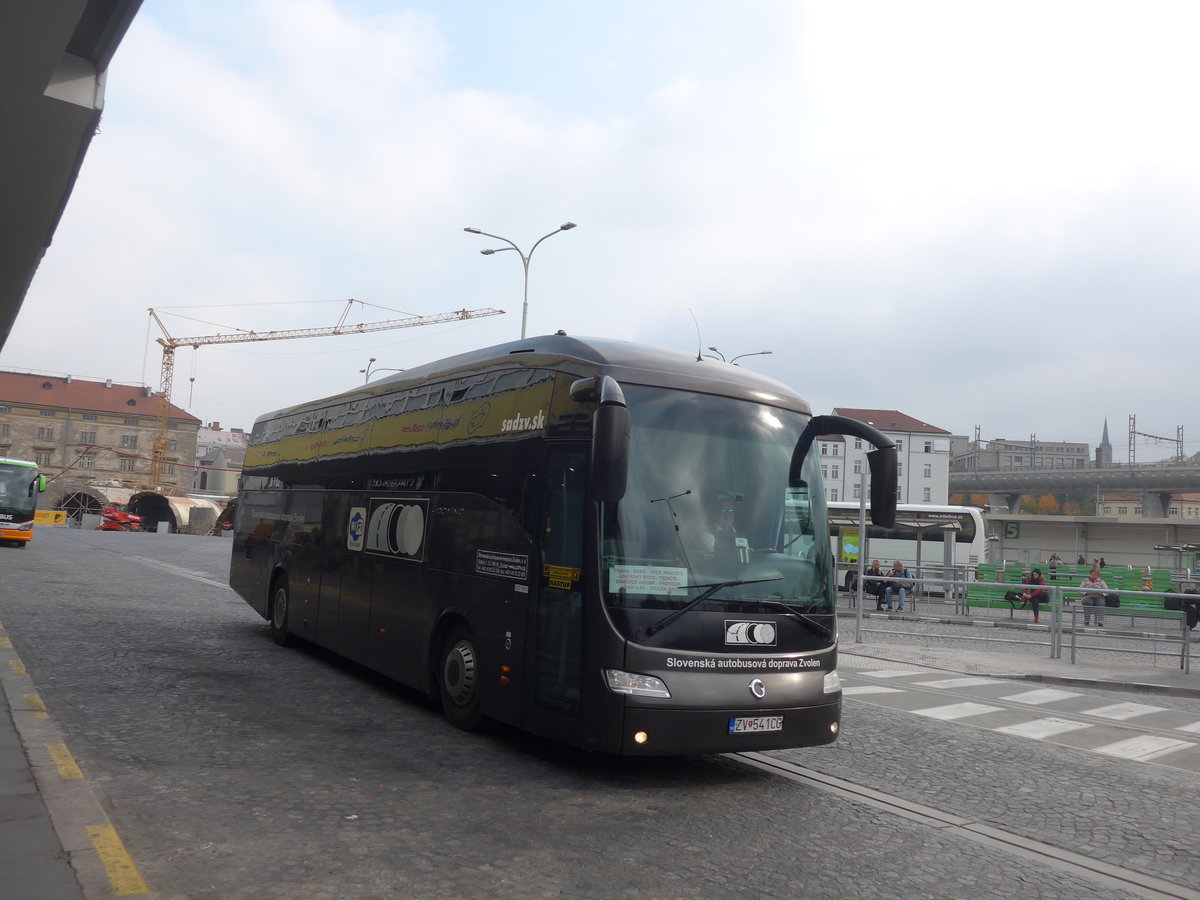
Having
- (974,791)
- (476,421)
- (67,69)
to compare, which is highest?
(67,69)

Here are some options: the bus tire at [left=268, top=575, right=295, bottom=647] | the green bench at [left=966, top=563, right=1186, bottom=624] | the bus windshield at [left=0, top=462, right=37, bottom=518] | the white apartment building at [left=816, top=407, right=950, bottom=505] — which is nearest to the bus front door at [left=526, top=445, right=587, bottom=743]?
the bus tire at [left=268, top=575, right=295, bottom=647]

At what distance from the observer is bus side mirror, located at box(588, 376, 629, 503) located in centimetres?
608

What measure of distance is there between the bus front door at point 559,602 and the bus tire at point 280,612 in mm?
6528

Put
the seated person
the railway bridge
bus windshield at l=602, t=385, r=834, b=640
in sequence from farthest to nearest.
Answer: the railway bridge < the seated person < bus windshield at l=602, t=385, r=834, b=640

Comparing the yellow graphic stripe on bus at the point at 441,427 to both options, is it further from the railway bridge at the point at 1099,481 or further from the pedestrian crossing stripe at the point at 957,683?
the railway bridge at the point at 1099,481

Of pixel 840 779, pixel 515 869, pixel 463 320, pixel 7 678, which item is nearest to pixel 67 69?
pixel 7 678

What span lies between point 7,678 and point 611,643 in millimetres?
6019

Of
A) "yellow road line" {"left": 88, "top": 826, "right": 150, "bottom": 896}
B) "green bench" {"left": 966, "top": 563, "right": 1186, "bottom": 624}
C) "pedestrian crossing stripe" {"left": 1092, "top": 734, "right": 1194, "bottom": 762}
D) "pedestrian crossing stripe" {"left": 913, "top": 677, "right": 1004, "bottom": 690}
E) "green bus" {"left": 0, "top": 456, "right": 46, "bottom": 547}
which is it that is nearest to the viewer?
"yellow road line" {"left": 88, "top": 826, "right": 150, "bottom": 896}

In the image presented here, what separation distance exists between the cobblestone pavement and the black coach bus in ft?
1.59

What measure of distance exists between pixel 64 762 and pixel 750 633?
439 centimetres

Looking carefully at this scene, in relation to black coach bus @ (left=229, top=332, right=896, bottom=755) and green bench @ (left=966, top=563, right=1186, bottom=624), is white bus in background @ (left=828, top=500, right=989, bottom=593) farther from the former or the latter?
black coach bus @ (left=229, top=332, right=896, bottom=755)

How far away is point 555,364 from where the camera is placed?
7.59m

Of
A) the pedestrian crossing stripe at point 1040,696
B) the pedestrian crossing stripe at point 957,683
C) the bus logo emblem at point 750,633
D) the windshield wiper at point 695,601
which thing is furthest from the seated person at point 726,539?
the pedestrian crossing stripe at point 957,683

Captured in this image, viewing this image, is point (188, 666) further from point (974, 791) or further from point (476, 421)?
point (974, 791)
